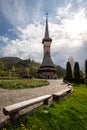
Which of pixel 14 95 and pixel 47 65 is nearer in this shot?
pixel 14 95

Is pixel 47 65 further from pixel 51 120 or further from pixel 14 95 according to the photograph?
pixel 51 120

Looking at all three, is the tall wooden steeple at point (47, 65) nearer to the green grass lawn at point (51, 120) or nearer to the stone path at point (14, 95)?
the stone path at point (14, 95)

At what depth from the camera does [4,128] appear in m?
6.09

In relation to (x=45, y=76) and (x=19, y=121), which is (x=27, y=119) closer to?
(x=19, y=121)

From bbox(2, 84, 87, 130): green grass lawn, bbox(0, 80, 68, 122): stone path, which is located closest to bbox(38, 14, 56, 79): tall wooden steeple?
bbox(0, 80, 68, 122): stone path

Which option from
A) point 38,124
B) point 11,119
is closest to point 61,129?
point 38,124

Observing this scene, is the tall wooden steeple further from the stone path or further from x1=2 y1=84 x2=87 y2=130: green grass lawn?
x1=2 y1=84 x2=87 y2=130: green grass lawn

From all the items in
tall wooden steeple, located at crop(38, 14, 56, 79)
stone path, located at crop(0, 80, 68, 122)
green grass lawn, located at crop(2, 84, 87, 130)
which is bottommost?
green grass lawn, located at crop(2, 84, 87, 130)

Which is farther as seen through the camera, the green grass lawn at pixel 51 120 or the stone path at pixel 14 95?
the stone path at pixel 14 95

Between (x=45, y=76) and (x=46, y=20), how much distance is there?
2929 cm

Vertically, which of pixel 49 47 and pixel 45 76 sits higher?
pixel 49 47

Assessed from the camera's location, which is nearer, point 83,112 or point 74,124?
point 74,124

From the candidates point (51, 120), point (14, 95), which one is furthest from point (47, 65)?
point (51, 120)

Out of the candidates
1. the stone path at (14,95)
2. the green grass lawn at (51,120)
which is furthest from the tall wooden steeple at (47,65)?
the green grass lawn at (51,120)
